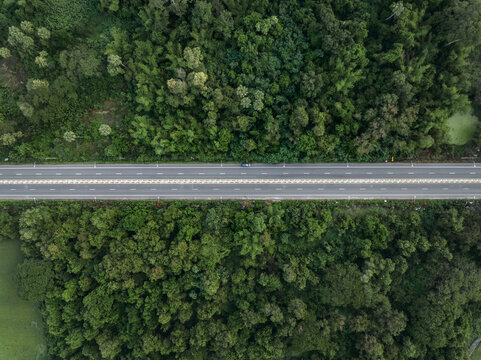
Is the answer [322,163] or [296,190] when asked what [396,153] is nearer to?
[322,163]

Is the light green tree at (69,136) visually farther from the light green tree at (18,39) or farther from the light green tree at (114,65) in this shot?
the light green tree at (18,39)

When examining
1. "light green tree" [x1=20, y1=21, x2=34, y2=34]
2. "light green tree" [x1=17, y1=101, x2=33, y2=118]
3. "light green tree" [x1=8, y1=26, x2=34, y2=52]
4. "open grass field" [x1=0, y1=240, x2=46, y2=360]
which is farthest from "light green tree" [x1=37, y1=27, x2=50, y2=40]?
"open grass field" [x1=0, y1=240, x2=46, y2=360]

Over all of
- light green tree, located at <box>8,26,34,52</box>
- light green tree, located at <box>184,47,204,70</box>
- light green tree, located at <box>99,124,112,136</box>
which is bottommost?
light green tree, located at <box>99,124,112,136</box>

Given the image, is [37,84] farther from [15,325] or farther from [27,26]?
[15,325]

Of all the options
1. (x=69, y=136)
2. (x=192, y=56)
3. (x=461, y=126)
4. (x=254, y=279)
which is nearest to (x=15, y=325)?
(x=69, y=136)

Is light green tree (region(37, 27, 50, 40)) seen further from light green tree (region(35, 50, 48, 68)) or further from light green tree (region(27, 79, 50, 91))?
light green tree (region(27, 79, 50, 91))

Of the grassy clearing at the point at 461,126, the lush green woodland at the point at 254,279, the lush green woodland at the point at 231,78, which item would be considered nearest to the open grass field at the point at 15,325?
the lush green woodland at the point at 254,279

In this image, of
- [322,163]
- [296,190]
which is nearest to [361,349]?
[296,190]
